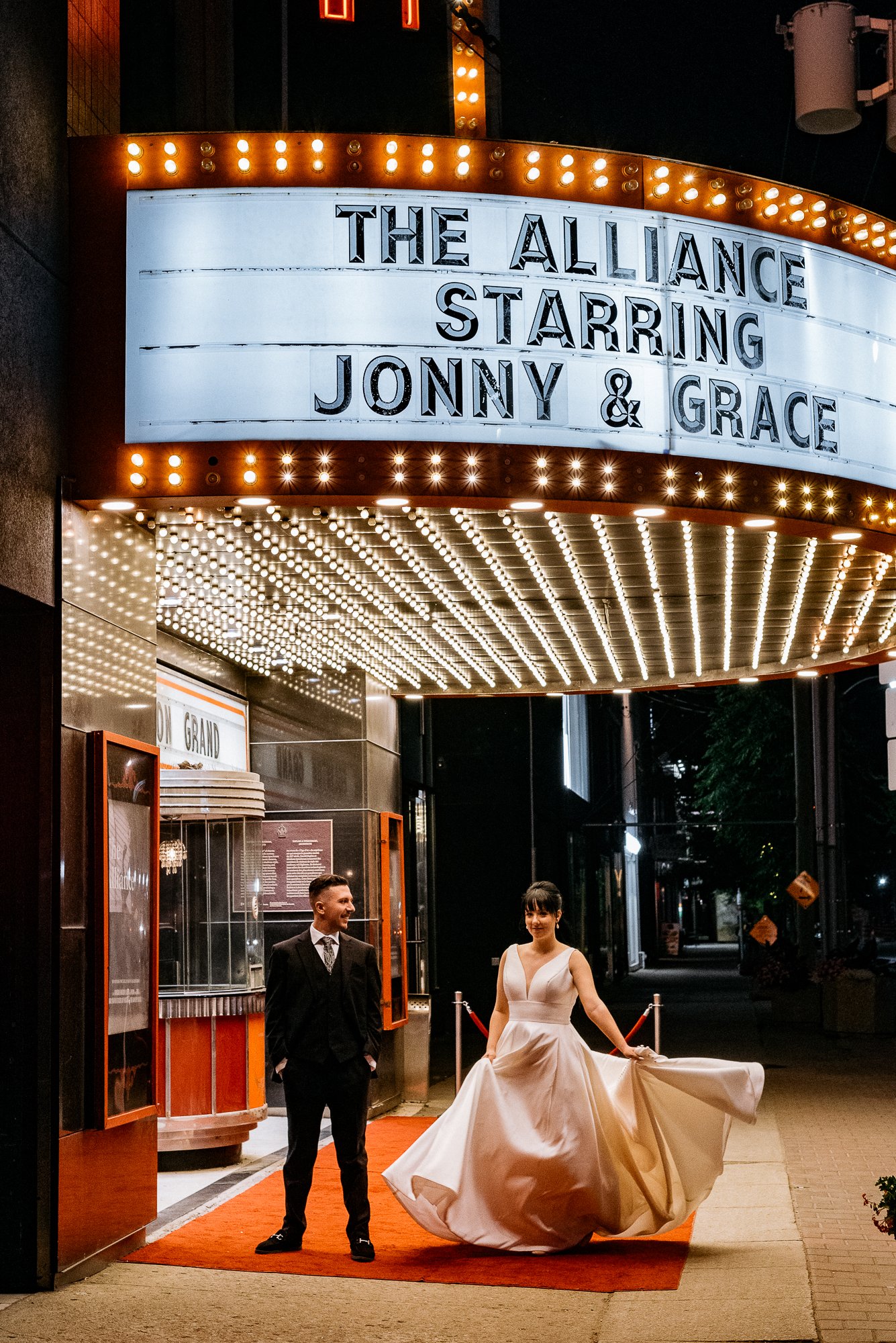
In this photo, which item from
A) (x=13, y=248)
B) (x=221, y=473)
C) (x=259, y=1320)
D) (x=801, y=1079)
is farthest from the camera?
(x=801, y=1079)

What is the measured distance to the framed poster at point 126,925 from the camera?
26.5ft

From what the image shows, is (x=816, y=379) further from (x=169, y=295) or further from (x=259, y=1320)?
(x=259, y=1320)

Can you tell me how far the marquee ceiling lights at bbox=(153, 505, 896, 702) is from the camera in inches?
374

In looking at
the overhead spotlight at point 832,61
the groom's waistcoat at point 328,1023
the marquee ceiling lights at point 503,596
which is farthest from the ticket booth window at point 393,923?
the overhead spotlight at point 832,61

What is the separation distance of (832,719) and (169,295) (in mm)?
22452

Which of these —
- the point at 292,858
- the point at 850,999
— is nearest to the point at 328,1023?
the point at 292,858

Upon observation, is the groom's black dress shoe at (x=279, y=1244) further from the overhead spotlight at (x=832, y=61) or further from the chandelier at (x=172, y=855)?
the overhead spotlight at (x=832, y=61)

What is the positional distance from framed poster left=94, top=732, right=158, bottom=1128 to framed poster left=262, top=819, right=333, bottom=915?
559 centimetres

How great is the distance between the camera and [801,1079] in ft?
57.9

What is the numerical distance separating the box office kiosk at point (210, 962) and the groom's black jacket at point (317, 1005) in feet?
10.6

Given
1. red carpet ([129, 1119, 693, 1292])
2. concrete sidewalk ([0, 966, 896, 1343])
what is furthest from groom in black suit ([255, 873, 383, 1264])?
concrete sidewalk ([0, 966, 896, 1343])

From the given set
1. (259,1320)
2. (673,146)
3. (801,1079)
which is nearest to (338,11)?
(673,146)

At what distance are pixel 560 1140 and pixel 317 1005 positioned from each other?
58.0 inches

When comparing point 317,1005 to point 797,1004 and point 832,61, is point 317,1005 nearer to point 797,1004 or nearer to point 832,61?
point 832,61
